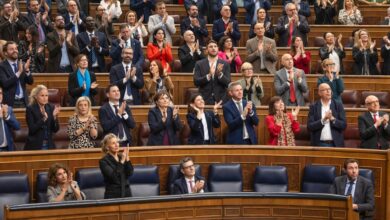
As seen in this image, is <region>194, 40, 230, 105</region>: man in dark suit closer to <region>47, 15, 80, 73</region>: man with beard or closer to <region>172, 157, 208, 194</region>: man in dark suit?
<region>47, 15, 80, 73</region>: man with beard

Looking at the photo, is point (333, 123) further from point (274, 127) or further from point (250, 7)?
point (250, 7)

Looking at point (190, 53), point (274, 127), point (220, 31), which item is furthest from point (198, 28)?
point (274, 127)

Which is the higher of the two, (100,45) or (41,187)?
(100,45)

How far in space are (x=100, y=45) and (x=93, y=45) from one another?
0.35 feet

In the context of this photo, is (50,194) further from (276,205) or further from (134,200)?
(276,205)

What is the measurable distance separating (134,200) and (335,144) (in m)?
2.63

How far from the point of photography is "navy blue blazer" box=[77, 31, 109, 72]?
13203mm

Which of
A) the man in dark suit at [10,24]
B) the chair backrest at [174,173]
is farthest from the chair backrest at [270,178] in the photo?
the man in dark suit at [10,24]

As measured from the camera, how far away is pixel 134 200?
32.3 feet

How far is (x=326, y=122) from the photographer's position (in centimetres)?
1148

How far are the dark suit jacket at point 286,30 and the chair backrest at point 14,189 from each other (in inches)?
185

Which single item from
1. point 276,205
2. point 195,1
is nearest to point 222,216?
point 276,205

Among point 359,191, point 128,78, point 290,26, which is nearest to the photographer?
point 359,191

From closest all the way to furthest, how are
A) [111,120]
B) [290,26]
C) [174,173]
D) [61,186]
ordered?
[61,186], [174,173], [111,120], [290,26]
